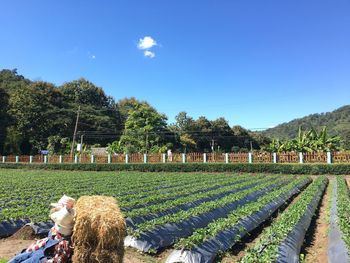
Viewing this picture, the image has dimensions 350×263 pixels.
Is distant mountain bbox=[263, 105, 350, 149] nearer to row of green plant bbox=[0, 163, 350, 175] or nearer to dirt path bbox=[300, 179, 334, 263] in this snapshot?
row of green plant bbox=[0, 163, 350, 175]

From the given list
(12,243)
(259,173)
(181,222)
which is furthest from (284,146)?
(12,243)

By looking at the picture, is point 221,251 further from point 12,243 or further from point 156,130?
point 156,130

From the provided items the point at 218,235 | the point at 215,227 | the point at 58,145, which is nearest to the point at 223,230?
the point at 215,227

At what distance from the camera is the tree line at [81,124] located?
54.5 metres

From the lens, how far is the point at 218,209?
1094 cm

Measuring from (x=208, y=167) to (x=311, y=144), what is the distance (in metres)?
9.97

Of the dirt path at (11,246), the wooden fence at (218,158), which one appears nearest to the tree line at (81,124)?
the wooden fence at (218,158)

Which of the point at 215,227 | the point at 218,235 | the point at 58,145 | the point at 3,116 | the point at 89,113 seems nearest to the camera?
the point at 218,235

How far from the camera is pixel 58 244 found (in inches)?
159

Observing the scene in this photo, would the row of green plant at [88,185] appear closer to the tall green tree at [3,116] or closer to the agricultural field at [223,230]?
the agricultural field at [223,230]

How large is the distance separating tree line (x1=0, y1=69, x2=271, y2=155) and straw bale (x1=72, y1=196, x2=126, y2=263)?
4215 cm

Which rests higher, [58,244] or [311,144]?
[311,144]

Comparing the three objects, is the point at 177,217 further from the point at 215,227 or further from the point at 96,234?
the point at 96,234

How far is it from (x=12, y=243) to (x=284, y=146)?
98.8ft
